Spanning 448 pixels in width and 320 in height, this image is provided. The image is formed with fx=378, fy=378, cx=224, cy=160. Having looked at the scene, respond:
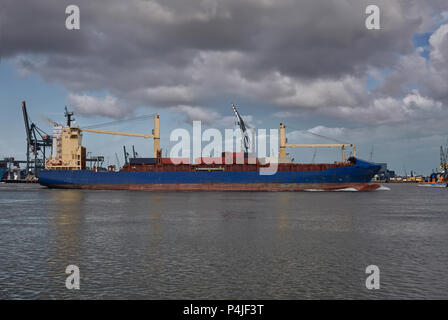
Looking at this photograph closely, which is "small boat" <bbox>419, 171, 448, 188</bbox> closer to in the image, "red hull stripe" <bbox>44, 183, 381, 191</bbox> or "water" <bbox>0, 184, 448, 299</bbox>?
"red hull stripe" <bbox>44, 183, 381, 191</bbox>

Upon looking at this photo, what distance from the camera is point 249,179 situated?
73812mm

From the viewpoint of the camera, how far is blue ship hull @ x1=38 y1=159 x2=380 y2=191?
2849 inches

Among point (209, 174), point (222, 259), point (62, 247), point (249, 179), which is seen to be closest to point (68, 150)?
point (209, 174)

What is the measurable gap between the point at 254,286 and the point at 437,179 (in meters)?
179

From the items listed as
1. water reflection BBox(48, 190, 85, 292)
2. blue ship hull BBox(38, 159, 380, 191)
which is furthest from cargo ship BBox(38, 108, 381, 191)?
water reflection BBox(48, 190, 85, 292)

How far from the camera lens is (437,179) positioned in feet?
541

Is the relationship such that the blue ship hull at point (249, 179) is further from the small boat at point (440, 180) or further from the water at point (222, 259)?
the small boat at point (440, 180)

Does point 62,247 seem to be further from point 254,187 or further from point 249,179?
point 254,187

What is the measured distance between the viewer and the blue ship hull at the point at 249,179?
7238 cm

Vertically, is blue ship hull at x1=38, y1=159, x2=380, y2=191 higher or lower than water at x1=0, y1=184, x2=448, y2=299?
higher

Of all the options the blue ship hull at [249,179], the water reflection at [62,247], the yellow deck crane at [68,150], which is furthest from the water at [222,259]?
the yellow deck crane at [68,150]

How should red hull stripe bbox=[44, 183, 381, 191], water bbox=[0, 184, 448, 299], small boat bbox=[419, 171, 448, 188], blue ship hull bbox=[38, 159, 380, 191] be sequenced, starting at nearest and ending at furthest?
1. water bbox=[0, 184, 448, 299]
2. blue ship hull bbox=[38, 159, 380, 191]
3. red hull stripe bbox=[44, 183, 381, 191]
4. small boat bbox=[419, 171, 448, 188]

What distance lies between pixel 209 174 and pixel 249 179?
7866 mm
